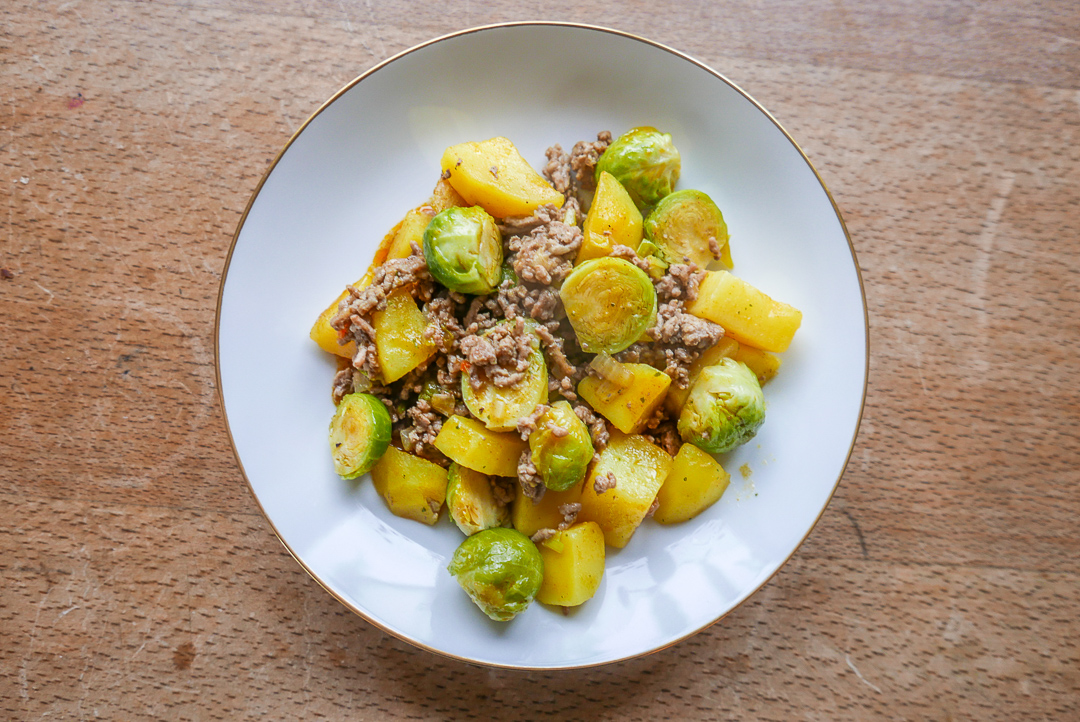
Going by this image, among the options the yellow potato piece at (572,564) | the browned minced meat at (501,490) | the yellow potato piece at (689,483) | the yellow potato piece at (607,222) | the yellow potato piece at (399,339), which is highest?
the yellow potato piece at (607,222)

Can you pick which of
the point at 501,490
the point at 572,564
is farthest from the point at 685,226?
the point at 572,564

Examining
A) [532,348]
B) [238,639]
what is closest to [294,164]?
[532,348]

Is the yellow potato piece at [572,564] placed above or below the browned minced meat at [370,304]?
below

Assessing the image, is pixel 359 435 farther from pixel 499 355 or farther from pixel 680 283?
pixel 680 283

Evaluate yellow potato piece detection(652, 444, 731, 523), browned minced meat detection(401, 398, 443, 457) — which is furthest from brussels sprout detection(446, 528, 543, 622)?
yellow potato piece detection(652, 444, 731, 523)

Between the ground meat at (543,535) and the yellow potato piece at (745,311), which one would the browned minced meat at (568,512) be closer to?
the ground meat at (543,535)

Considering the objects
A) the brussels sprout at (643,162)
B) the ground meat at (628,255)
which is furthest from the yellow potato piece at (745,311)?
the brussels sprout at (643,162)
